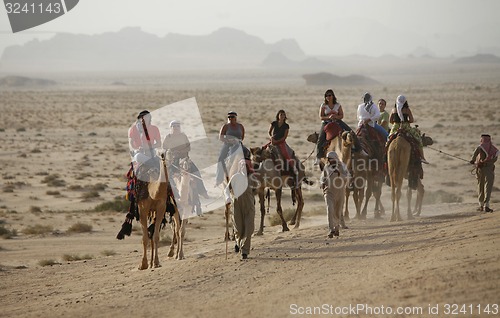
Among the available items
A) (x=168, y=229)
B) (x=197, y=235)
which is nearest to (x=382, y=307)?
(x=197, y=235)

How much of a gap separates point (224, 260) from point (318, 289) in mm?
3153

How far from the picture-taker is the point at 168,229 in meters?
21.5

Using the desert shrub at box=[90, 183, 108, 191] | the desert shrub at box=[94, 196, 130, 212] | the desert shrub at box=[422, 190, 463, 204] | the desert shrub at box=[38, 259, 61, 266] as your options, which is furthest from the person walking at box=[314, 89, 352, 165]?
the desert shrub at box=[90, 183, 108, 191]

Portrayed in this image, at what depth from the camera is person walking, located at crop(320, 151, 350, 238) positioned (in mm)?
14930

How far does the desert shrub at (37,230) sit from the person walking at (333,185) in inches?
331

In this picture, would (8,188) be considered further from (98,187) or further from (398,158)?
(398,158)

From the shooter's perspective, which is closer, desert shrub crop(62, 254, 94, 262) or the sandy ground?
the sandy ground

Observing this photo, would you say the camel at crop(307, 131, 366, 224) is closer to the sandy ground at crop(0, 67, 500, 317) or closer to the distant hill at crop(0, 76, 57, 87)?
the sandy ground at crop(0, 67, 500, 317)

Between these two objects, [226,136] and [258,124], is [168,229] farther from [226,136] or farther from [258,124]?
[258,124]

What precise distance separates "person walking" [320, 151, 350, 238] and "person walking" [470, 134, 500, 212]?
13.9 feet

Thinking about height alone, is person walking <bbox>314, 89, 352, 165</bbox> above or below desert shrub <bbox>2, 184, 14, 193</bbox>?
above

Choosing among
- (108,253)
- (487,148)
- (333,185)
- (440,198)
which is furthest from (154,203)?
(440,198)

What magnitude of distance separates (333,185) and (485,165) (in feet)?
15.7

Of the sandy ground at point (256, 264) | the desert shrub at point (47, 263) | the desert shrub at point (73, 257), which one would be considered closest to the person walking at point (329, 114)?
the sandy ground at point (256, 264)
